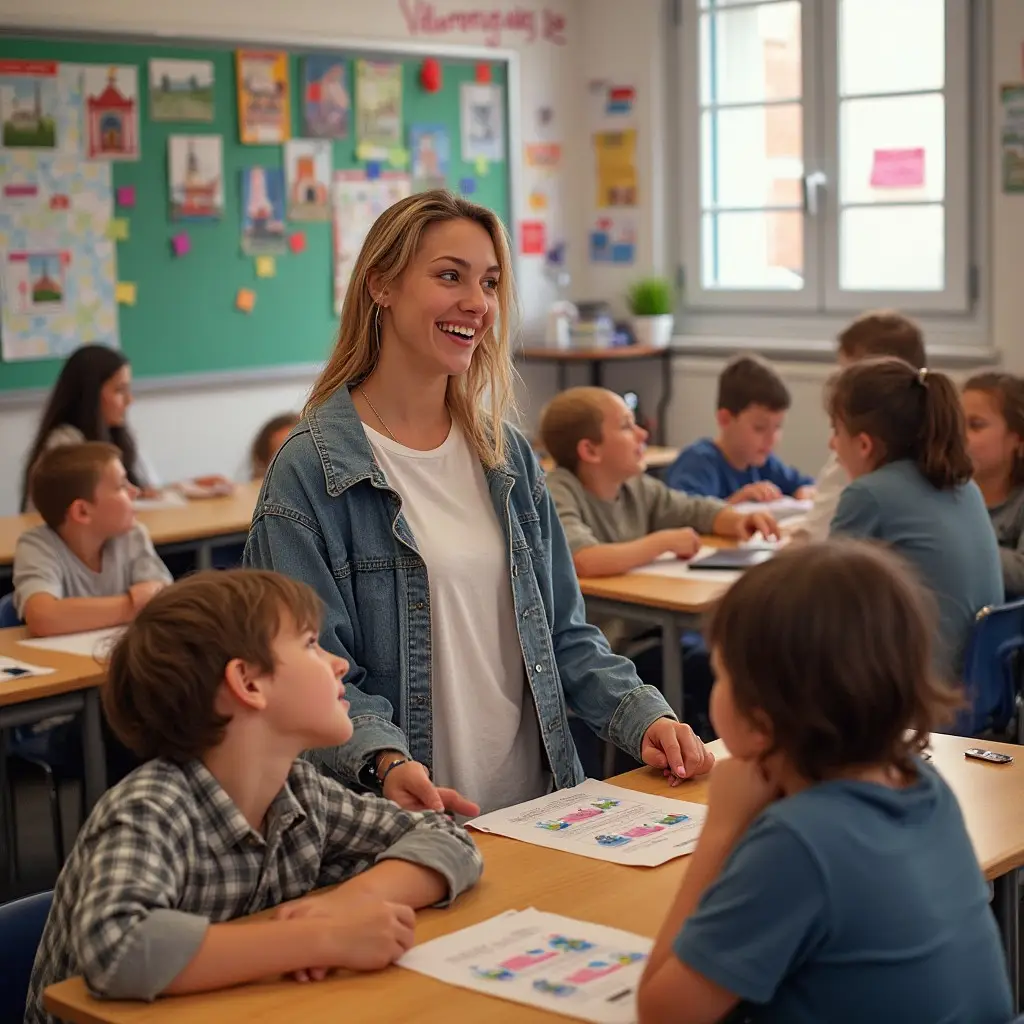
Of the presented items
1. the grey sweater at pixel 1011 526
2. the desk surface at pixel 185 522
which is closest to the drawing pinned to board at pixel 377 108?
the desk surface at pixel 185 522

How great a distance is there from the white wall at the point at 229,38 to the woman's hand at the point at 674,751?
3.89 meters

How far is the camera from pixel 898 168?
6324 mm

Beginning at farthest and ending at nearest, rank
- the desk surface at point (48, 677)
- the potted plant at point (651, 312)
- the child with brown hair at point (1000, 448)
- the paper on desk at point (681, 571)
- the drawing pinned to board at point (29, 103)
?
the potted plant at point (651, 312) < the drawing pinned to board at point (29, 103) < the child with brown hair at point (1000, 448) < the paper on desk at point (681, 571) < the desk surface at point (48, 677)

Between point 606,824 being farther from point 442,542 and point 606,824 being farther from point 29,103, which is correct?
point 29,103

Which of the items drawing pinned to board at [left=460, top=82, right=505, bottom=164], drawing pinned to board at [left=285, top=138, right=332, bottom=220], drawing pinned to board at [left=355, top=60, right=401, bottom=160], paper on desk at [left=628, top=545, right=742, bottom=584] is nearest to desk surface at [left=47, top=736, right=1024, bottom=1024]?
paper on desk at [left=628, top=545, right=742, bottom=584]

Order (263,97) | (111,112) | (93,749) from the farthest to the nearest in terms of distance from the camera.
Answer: (263,97)
(111,112)
(93,749)

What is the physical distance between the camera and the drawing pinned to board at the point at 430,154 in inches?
260

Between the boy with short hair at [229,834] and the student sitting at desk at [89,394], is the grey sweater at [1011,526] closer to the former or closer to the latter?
the boy with short hair at [229,834]

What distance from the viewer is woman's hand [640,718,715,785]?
2.06 meters

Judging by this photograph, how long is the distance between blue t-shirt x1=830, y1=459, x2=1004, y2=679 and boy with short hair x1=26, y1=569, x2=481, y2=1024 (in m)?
1.82

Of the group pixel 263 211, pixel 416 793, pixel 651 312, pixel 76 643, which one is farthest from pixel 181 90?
pixel 416 793

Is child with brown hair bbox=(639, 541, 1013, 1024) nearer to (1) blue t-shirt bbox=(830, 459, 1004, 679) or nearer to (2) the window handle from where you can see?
(1) blue t-shirt bbox=(830, 459, 1004, 679)

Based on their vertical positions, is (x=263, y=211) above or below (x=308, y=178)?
below

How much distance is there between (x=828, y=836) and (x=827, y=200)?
560 cm
